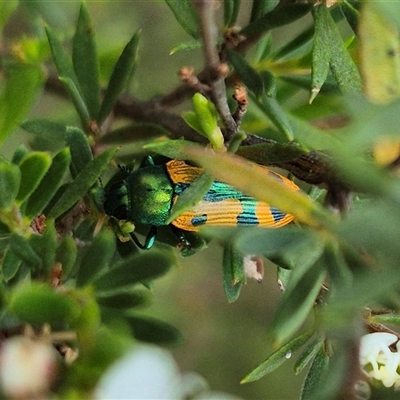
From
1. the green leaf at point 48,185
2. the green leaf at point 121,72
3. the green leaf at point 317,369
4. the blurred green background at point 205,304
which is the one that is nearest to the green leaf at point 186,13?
the green leaf at point 121,72

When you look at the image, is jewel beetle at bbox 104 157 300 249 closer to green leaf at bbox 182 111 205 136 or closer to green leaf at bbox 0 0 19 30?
green leaf at bbox 182 111 205 136

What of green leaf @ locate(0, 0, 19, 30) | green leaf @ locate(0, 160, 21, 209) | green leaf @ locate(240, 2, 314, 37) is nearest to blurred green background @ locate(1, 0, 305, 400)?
green leaf @ locate(0, 0, 19, 30)

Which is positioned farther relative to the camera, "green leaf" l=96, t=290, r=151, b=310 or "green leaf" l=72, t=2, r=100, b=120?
"green leaf" l=72, t=2, r=100, b=120

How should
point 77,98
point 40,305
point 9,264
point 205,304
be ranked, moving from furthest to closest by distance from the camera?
point 205,304
point 77,98
point 9,264
point 40,305

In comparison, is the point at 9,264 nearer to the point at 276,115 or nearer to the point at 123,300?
the point at 123,300

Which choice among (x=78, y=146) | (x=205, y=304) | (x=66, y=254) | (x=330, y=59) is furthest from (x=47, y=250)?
(x=205, y=304)
